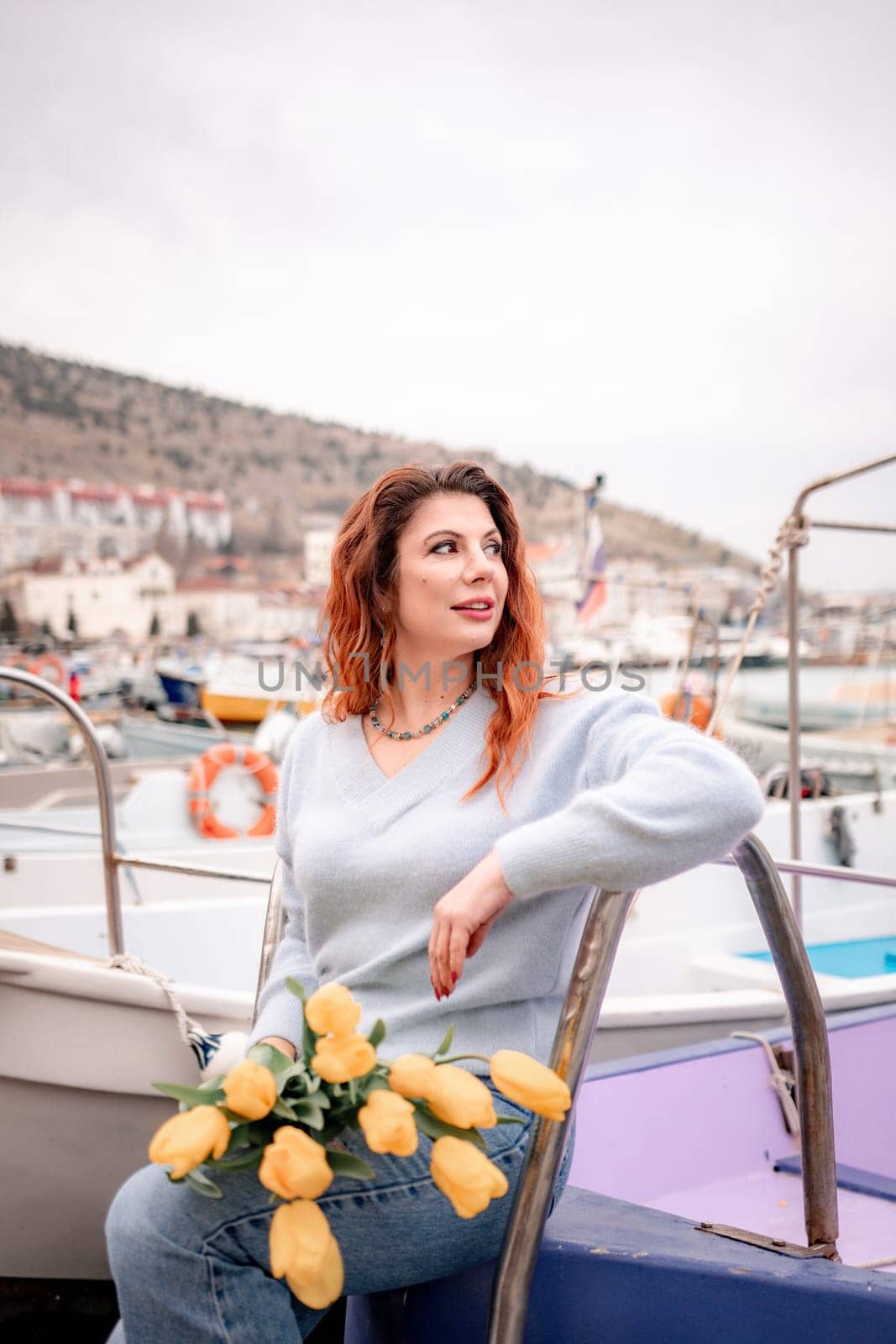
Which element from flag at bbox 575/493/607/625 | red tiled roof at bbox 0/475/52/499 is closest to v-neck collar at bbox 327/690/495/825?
flag at bbox 575/493/607/625

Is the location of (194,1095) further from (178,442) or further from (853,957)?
(178,442)

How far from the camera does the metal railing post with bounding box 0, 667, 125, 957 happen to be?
218 cm

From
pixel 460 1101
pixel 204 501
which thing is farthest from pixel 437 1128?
pixel 204 501

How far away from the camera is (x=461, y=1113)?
0.80 metres

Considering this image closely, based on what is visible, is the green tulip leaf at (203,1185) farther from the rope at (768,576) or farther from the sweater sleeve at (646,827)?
the rope at (768,576)

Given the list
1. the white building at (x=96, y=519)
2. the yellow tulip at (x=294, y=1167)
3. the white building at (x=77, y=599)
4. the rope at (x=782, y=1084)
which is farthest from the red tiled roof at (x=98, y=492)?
the yellow tulip at (x=294, y=1167)

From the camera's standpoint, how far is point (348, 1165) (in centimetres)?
83

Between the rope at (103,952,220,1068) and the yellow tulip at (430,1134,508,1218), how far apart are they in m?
1.39

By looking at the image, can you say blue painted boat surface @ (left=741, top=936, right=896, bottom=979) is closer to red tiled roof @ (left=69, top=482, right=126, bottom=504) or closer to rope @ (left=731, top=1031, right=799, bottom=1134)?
rope @ (left=731, top=1031, right=799, bottom=1134)

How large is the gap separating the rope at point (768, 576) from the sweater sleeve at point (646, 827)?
5.34 feet

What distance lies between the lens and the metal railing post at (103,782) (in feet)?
7.15

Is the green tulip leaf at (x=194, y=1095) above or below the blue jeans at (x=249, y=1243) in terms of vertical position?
above

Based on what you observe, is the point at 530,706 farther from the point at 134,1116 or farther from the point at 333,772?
the point at 134,1116

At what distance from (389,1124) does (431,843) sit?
0.43m
